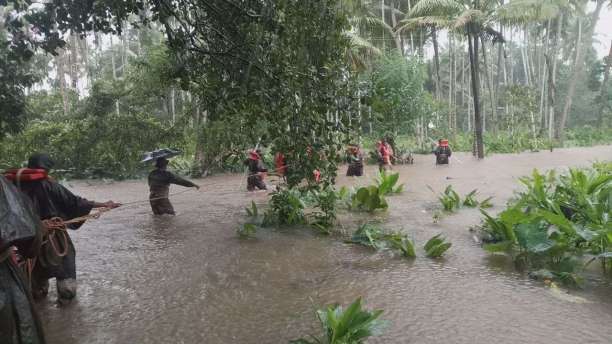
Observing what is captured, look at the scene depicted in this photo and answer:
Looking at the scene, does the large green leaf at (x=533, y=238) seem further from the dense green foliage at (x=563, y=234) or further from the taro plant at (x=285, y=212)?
the taro plant at (x=285, y=212)

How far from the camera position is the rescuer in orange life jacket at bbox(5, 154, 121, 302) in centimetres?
419

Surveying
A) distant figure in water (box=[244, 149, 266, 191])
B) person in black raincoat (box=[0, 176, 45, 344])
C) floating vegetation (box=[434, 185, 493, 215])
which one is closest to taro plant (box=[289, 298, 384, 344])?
person in black raincoat (box=[0, 176, 45, 344])

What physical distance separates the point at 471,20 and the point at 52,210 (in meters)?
16.4

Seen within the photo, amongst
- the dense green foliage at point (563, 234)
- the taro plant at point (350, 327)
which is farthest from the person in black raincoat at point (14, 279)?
the dense green foliage at point (563, 234)

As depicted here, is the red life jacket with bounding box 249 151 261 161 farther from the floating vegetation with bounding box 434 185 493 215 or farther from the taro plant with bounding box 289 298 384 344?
the taro plant with bounding box 289 298 384 344

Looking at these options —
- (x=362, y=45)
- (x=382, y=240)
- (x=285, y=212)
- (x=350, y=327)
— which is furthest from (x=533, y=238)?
(x=362, y=45)

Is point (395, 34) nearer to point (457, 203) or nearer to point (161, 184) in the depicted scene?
point (457, 203)

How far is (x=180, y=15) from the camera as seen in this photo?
541 cm

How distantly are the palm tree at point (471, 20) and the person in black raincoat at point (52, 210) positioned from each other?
612 inches

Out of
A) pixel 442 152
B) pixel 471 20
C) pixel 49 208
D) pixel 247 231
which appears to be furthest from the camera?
pixel 471 20

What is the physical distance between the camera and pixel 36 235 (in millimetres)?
2633

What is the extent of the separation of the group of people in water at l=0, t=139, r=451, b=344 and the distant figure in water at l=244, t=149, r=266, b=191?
274cm

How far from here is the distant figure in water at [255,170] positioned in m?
10.7

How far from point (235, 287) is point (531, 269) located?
2.99 metres
